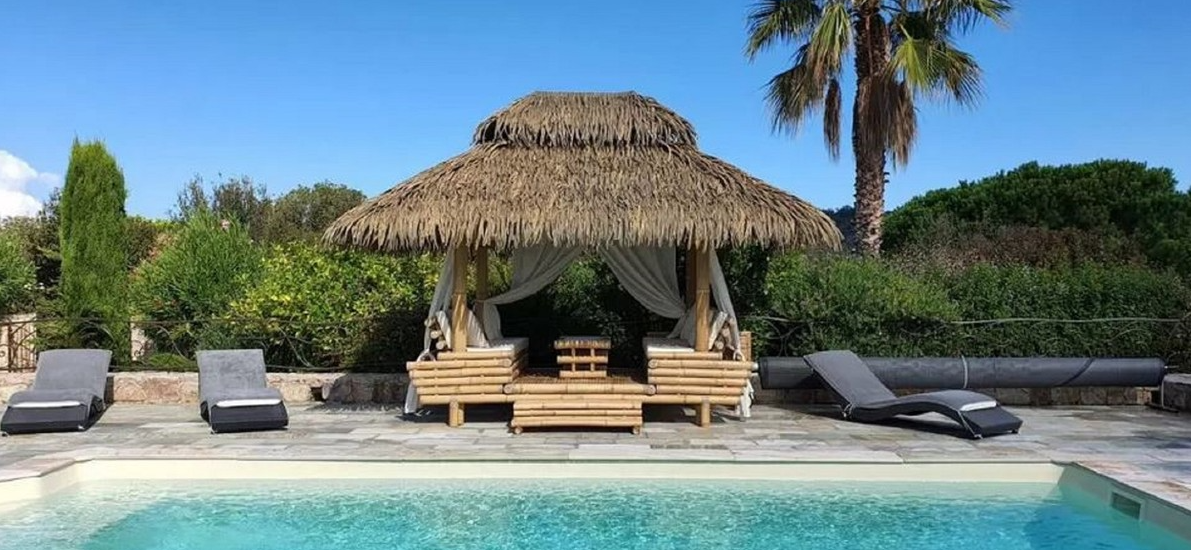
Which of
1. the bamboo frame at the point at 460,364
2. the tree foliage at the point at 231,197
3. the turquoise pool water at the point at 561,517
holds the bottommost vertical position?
the turquoise pool water at the point at 561,517

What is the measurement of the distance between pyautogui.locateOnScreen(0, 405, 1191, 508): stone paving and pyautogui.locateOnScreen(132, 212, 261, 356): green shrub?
2.04 m

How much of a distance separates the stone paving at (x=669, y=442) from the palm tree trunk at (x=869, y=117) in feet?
19.4

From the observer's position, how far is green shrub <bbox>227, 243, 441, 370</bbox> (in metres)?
10.1

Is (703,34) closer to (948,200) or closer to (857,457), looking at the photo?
(857,457)

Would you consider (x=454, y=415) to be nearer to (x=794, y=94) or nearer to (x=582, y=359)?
(x=582, y=359)

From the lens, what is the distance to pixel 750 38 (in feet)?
46.8

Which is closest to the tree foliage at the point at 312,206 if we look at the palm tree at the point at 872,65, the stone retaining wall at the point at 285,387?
the palm tree at the point at 872,65

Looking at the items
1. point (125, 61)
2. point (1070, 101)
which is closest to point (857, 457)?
point (125, 61)

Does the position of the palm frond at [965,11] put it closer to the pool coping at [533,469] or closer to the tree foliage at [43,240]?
the pool coping at [533,469]

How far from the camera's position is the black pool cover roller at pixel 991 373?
9.34 metres

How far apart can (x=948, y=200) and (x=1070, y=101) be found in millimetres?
9816

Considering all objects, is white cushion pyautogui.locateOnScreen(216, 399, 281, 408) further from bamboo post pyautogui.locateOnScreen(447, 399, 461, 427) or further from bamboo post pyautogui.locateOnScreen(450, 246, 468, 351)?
bamboo post pyautogui.locateOnScreen(450, 246, 468, 351)

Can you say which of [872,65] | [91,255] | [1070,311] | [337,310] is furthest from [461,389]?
[872,65]

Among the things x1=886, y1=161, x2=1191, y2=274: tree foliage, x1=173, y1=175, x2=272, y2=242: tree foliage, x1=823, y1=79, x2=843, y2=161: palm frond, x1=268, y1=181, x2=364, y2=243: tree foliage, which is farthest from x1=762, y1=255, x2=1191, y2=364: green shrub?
x1=173, y1=175, x2=272, y2=242: tree foliage
